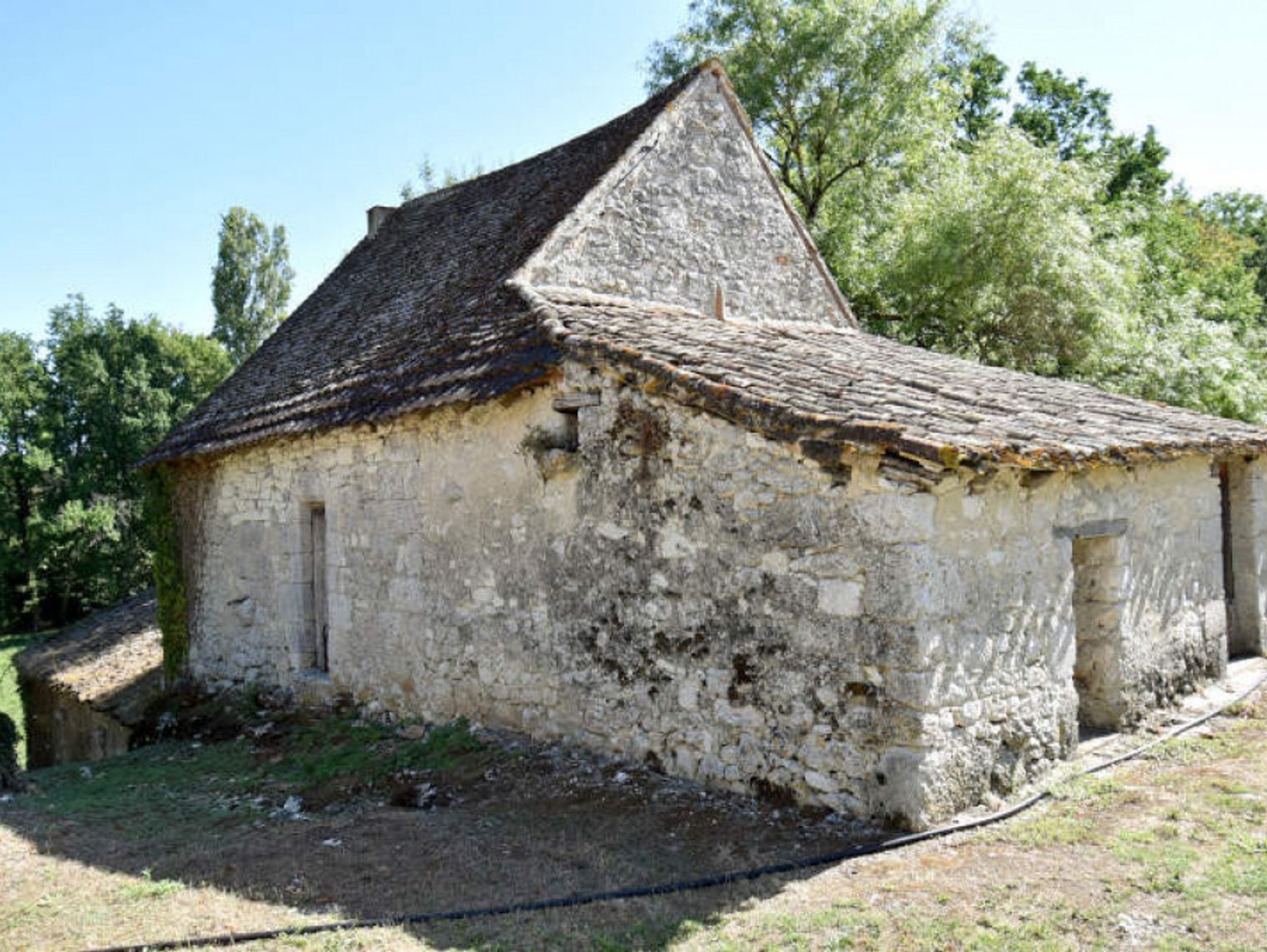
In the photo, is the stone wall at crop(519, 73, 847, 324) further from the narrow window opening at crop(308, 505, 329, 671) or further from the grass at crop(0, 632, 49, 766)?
the grass at crop(0, 632, 49, 766)

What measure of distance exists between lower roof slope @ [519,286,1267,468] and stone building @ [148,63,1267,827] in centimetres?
4

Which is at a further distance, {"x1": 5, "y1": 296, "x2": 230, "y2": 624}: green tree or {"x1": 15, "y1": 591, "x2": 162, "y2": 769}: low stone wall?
{"x1": 5, "y1": 296, "x2": 230, "y2": 624}: green tree

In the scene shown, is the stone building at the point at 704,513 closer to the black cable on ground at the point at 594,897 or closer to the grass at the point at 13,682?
the black cable on ground at the point at 594,897

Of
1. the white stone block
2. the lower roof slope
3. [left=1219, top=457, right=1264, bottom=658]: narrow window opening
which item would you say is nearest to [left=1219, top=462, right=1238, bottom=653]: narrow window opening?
[left=1219, top=457, right=1264, bottom=658]: narrow window opening

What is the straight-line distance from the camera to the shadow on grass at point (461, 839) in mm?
4887

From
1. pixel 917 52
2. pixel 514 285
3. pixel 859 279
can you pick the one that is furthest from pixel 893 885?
pixel 917 52

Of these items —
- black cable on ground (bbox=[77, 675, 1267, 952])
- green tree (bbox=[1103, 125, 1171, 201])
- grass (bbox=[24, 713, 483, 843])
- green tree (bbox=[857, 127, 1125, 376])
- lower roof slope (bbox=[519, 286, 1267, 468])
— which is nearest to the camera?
black cable on ground (bbox=[77, 675, 1267, 952])

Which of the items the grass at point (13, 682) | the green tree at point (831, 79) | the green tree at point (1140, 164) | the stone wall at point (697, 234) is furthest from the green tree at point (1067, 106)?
the grass at point (13, 682)

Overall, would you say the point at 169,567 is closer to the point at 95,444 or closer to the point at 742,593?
the point at 742,593

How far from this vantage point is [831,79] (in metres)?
18.8

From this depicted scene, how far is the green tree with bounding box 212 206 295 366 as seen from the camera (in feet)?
124

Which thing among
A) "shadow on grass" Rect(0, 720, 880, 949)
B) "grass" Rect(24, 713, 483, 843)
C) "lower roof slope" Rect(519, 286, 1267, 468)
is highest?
"lower roof slope" Rect(519, 286, 1267, 468)

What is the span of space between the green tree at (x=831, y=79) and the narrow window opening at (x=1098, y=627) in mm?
13287

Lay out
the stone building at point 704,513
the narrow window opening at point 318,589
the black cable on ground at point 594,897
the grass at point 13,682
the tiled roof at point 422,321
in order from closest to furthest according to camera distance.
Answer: the black cable on ground at point 594,897 < the stone building at point 704,513 < the tiled roof at point 422,321 < the narrow window opening at point 318,589 < the grass at point 13,682
